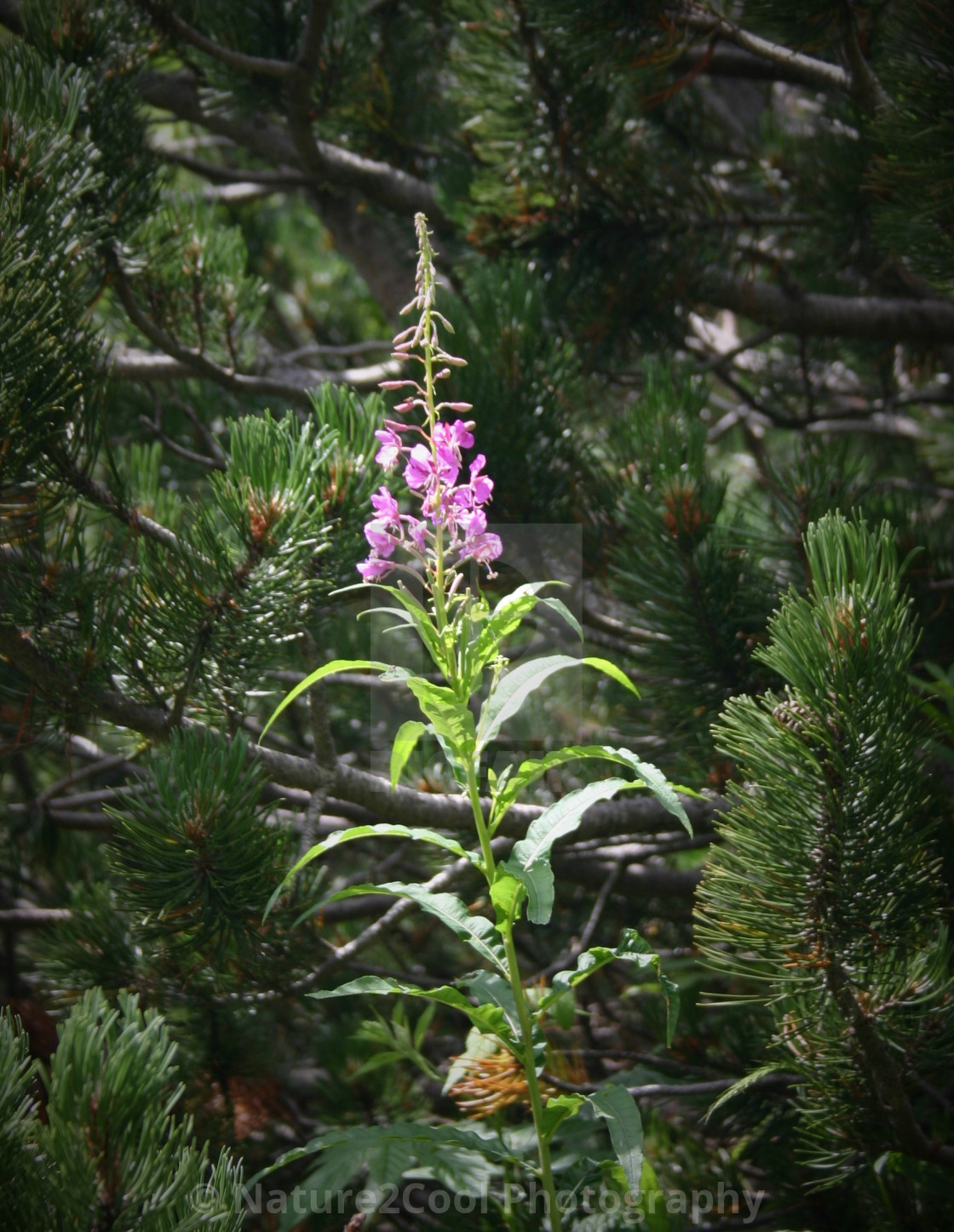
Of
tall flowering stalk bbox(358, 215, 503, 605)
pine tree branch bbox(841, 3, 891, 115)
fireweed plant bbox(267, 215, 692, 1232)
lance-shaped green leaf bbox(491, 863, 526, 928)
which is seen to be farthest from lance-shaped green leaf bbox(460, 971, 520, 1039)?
pine tree branch bbox(841, 3, 891, 115)

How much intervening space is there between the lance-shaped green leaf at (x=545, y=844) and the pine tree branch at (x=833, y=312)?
3.77 feet

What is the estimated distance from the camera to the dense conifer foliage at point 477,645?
844mm

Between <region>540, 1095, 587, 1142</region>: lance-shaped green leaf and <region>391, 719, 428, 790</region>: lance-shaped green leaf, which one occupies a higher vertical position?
<region>391, 719, 428, 790</region>: lance-shaped green leaf

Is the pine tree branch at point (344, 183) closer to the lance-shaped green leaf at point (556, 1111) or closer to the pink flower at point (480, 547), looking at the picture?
the pink flower at point (480, 547)

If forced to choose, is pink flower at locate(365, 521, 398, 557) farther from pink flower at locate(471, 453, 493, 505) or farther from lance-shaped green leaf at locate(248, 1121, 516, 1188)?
lance-shaped green leaf at locate(248, 1121, 516, 1188)

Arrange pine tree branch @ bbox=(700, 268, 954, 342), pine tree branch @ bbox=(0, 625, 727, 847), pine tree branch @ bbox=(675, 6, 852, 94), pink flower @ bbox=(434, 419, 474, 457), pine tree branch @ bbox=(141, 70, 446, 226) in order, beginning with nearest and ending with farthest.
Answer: pink flower @ bbox=(434, 419, 474, 457)
pine tree branch @ bbox=(0, 625, 727, 847)
pine tree branch @ bbox=(675, 6, 852, 94)
pine tree branch @ bbox=(700, 268, 954, 342)
pine tree branch @ bbox=(141, 70, 446, 226)

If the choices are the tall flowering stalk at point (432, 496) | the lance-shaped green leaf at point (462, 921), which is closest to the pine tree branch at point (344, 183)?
the tall flowering stalk at point (432, 496)

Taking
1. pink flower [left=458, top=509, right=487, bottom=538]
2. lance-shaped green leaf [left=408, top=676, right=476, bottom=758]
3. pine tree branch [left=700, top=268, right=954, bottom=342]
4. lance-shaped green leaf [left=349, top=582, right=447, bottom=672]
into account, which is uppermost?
pine tree branch [left=700, top=268, right=954, bottom=342]

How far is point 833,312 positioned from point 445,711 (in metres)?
1.32

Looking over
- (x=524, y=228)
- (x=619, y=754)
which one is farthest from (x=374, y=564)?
(x=524, y=228)

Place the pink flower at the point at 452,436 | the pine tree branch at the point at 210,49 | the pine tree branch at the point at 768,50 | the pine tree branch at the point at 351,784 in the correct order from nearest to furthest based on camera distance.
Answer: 1. the pink flower at the point at 452,436
2. the pine tree branch at the point at 351,784
3. the pine tree branch at the point at 768,50
4. the pine tree branch at the point at 210,49

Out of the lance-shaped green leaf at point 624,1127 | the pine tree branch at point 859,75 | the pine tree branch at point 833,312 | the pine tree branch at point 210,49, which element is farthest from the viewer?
the pine tree branch at point 833,312

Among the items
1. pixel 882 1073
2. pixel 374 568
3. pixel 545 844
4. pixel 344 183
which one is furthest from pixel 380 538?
pixel 344 183

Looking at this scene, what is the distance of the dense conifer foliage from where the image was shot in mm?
844
